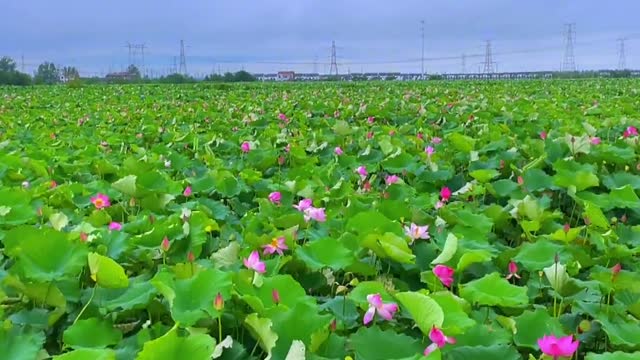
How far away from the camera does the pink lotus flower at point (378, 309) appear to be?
1.21 metres

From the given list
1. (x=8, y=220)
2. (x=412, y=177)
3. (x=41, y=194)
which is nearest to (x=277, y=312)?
(x=8, y=220)

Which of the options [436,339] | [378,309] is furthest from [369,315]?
[436,339]

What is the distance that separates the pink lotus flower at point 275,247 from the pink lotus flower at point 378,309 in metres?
0.40

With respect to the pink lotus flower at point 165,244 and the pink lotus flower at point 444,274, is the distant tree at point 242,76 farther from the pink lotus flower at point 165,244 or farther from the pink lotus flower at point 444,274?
the pink lotus flower at point 444,274

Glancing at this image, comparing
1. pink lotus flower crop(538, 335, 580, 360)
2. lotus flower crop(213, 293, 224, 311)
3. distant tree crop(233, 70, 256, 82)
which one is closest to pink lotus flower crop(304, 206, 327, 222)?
lotus flower crop(213, 293, 224, 311)

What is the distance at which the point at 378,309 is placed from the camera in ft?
3.98

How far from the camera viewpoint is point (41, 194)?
7.52 feet

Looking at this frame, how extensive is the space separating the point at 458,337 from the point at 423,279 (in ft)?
0.90

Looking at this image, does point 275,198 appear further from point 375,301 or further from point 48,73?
point 48,73

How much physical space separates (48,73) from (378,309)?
48769 millimetres

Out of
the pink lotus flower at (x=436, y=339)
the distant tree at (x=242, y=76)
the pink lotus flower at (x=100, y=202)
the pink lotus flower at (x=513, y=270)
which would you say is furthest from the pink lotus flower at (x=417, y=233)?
the distant tree at (x=242, y=76)

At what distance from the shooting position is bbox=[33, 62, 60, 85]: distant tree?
43372 mm

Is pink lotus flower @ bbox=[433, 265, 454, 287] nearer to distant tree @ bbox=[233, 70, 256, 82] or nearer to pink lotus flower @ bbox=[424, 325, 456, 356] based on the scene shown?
pink lotus flower @ bbox=[424, 325, 456, 356]

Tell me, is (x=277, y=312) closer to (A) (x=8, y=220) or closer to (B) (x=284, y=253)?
(B) (x=284, y=253)
